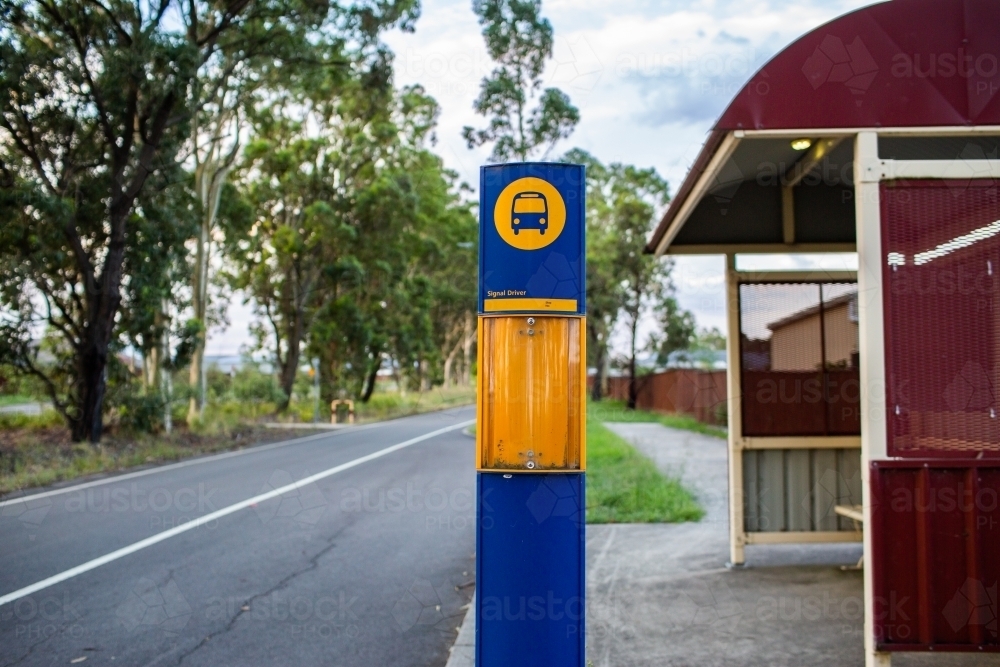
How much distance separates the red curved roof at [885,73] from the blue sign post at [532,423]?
47.5 inches

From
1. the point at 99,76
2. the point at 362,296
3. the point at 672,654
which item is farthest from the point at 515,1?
the point at 672,654

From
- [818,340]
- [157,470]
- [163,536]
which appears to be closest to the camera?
[818,340]

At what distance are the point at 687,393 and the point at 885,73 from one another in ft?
89.0

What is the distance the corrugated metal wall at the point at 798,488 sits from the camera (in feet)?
24.0

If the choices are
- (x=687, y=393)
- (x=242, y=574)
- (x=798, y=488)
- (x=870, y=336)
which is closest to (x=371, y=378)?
(x=687, y=393)

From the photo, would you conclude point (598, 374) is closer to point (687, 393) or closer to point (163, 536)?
point (687, 393)

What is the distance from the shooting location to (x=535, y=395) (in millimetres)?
4023

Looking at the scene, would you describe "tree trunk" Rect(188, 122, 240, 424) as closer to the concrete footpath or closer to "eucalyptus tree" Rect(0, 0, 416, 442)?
"eucalyptus tree" Rect(0, 0, 416, 442)

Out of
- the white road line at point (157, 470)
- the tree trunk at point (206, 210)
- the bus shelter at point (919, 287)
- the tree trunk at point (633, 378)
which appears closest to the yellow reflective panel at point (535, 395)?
the bus shelter at point (919, 287)

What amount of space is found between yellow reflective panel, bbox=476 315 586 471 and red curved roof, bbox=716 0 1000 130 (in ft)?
4.83

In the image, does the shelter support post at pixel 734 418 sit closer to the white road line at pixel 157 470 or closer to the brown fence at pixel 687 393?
the white road line at pixel 157 470

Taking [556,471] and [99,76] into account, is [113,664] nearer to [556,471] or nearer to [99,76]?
[556,471]

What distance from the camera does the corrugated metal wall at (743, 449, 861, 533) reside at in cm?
731

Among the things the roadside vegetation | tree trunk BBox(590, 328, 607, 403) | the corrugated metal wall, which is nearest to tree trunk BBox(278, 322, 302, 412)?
the roadside vegetation
